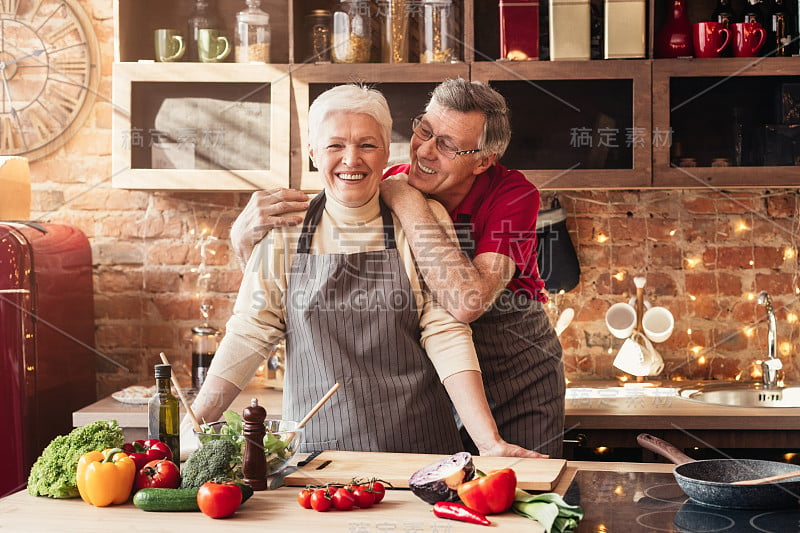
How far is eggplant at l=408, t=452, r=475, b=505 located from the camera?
1.47 m

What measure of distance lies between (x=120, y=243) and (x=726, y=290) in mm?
2355

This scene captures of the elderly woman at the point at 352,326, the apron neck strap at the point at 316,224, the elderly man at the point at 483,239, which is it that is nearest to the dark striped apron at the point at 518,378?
the elderly man at the point at 483,239

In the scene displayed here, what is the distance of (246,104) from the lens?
3006mm

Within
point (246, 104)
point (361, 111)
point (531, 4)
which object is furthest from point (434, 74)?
point (361, 111)

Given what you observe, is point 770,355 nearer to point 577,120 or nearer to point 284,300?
point 577,120

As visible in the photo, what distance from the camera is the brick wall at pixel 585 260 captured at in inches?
130

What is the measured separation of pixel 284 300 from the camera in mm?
2059

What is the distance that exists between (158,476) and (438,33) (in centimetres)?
196

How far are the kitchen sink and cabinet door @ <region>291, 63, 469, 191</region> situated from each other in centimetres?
137

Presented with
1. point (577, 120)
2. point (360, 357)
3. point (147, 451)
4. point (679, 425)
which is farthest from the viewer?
point (577, 120)

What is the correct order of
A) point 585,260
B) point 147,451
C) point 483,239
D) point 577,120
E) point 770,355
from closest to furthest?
point 147,451
point 483,239
point 577,120
point 770,355
point 585,260

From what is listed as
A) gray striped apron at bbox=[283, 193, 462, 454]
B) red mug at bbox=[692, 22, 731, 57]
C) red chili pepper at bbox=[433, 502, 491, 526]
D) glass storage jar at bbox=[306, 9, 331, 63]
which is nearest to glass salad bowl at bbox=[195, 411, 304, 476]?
gray striped apron at bbox=[283, 193, 462, 454]

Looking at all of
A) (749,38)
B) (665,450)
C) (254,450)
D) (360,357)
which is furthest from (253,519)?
(749,38)

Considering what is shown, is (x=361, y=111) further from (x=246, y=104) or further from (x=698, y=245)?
(x=698, y=245)
